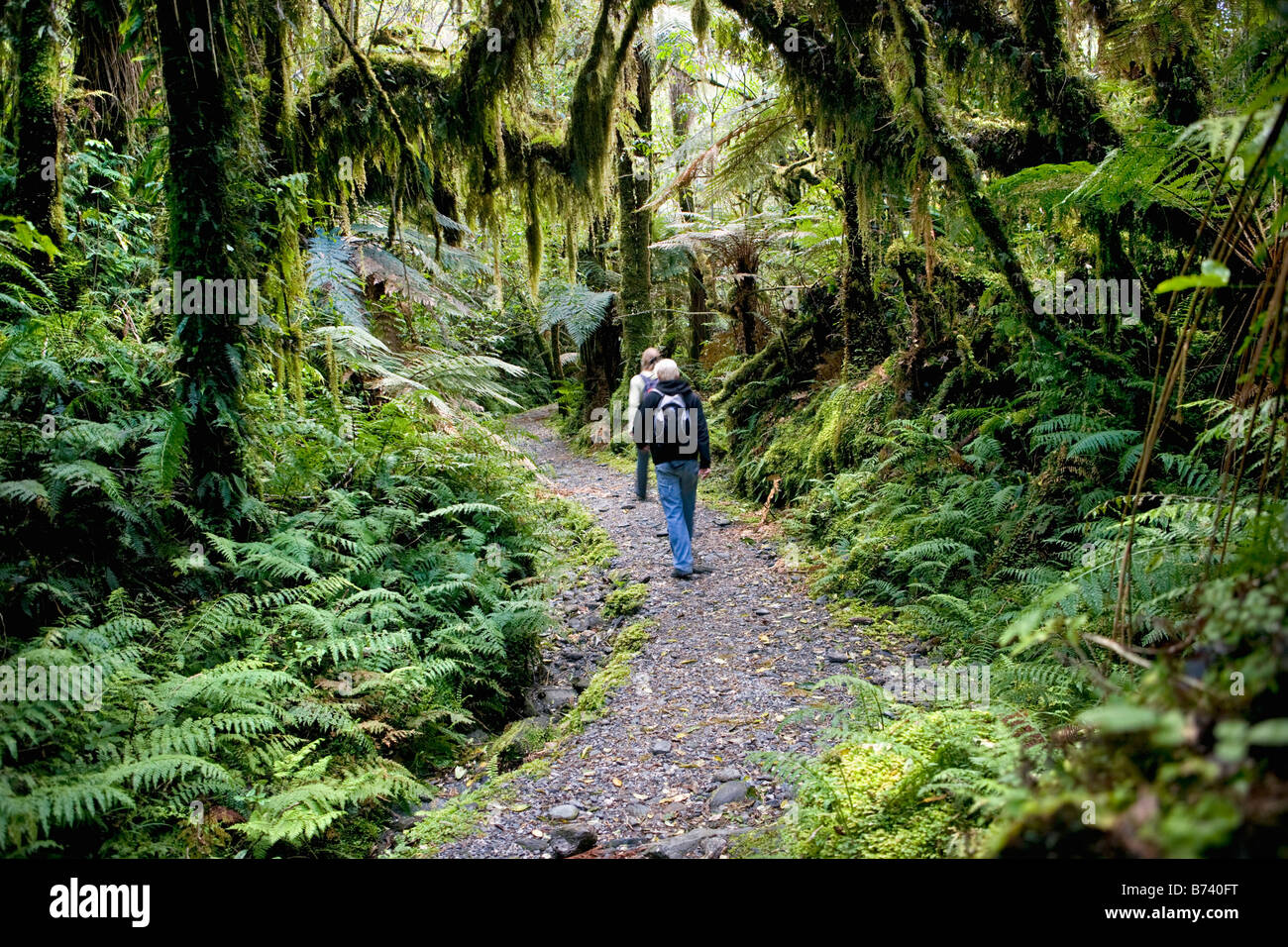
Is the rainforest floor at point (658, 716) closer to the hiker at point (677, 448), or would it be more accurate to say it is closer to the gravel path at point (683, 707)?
the gravel path at point (683, 707)

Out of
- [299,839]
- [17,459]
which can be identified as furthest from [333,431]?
[299,839]

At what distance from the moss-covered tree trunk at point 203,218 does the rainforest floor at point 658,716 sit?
9.22 feet

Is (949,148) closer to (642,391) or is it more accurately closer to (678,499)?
(678,499)

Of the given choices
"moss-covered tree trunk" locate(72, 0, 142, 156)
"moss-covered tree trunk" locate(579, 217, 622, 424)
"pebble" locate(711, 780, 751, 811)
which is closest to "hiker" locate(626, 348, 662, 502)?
"pebble" locate(711, 780, 751, 811)

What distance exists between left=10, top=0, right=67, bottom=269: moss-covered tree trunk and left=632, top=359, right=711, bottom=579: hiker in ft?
17.0

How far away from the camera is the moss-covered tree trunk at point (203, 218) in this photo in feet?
14.5

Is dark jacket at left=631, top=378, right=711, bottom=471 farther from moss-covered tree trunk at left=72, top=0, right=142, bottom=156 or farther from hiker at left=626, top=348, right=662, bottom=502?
moss-covered tree trunk at left=72, top=0, right=142, bottom=156

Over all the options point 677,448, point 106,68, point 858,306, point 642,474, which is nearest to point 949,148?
point 677,448

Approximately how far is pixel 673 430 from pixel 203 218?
408 centimetres

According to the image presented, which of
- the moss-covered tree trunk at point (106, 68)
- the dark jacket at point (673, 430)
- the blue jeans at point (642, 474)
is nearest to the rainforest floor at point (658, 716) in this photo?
the dark jacket at point (673, 430)

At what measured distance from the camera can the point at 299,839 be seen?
3.30 m

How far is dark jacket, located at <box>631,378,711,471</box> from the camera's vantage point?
678cm

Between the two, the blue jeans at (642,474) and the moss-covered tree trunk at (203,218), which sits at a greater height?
the moss-covered tree trunk at (203,218)

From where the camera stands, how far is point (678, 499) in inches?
271
